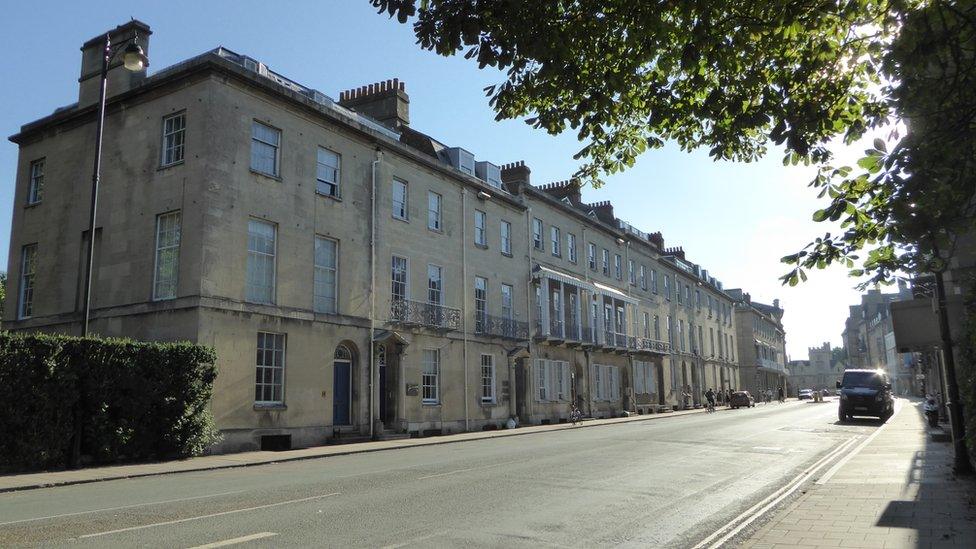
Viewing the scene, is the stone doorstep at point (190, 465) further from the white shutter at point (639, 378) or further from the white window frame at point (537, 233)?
the white shutter at point (639, 378)

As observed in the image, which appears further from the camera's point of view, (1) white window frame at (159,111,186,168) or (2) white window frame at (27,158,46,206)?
(2) white window frame at (27,158,46,206)

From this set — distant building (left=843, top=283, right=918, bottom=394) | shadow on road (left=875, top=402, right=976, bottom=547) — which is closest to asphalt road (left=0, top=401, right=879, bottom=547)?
shadow on road (left=875, top=402, right=976, bottom=547)

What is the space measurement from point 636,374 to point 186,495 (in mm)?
38136

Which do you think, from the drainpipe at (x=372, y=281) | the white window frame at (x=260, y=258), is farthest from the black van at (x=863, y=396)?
the white window frame at (x=260, y=258)

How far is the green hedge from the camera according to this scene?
1377 centimetres

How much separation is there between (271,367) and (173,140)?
716cm

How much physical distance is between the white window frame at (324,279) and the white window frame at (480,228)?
9029 millimetres

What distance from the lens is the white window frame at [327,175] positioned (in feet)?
75.2

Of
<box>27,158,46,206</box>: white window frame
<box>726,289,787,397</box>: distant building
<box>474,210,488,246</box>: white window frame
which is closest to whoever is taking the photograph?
<box>27,158,46,206</box>: white window frame

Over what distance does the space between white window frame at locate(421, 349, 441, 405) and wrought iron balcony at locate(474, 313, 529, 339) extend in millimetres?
3062

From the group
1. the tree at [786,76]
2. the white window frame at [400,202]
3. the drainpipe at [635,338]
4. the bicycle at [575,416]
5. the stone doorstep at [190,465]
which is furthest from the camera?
the drainpipe at [635,338]

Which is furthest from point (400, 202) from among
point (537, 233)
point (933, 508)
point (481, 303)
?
point (933, 508)

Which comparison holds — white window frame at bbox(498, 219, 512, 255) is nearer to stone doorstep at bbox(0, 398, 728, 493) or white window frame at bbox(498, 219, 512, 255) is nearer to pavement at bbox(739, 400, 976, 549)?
stone doorstep at bbox(0, 398, 728, 493)

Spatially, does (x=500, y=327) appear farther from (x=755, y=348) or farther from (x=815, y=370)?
(x=815, y=370)
